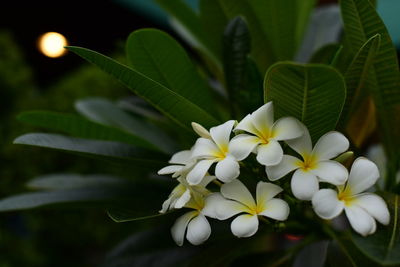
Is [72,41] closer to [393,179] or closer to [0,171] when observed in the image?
[0,171]

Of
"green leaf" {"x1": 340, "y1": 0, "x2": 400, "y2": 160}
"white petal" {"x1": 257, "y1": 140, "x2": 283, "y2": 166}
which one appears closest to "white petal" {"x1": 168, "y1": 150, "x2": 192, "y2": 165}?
"white petal" {"x1": 257, "y1": 140, "x2": 283, "y2": 166}

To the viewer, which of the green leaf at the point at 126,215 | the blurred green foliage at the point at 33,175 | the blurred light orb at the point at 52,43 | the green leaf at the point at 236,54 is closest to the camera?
the green leaf at the point at 126,215

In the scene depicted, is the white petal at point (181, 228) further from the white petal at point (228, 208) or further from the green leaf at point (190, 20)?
the green leaf at point (190, 20)

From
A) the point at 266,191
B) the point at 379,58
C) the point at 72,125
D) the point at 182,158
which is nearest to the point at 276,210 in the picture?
the point at 266,191

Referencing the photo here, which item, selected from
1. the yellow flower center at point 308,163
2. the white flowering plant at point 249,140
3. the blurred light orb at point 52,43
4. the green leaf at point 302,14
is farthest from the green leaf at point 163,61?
the blurred light orb at point 52,43

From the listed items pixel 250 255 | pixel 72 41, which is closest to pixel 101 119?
pixel 250 255

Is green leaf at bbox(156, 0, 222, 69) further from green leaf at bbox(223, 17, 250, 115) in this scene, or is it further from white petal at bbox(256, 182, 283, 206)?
white petal at bbox(256, 182, 283, 206)
